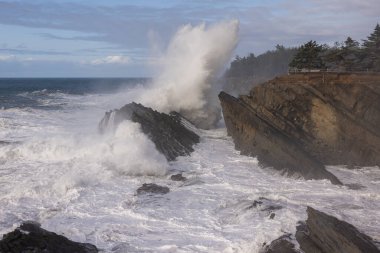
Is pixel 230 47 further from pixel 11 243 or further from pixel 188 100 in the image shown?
pixel 11 243

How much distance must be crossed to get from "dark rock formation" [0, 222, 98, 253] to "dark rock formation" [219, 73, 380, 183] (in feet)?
34.1

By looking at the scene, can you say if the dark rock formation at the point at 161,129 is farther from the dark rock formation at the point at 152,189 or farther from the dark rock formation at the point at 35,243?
the dark rock formation at the point at 35,243

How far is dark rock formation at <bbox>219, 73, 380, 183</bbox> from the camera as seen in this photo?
64.1 feet

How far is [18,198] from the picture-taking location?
1406 cm

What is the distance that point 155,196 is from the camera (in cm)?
1459

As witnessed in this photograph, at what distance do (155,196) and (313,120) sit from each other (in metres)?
9.48

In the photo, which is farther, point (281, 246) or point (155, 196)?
point (155, 196)

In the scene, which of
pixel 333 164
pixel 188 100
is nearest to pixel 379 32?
pixel 188 100

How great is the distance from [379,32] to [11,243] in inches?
1268

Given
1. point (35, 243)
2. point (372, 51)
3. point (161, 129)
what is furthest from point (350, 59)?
point (35, 243)

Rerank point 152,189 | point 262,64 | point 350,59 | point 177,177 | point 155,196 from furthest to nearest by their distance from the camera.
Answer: point 262,64, point 350,59, point 177,177, point 152,189, point 155,196

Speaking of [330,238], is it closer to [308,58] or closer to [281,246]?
[281,246]

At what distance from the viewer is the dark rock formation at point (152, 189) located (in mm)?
15000

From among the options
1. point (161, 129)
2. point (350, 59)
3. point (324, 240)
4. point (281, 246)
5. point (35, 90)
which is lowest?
point (281, 246)
